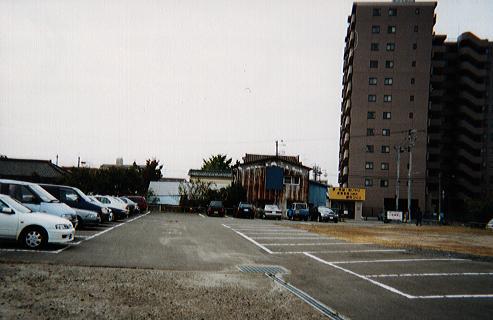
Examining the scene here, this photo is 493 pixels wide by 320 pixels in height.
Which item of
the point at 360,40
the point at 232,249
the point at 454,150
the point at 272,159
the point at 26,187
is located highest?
the point at 360,40

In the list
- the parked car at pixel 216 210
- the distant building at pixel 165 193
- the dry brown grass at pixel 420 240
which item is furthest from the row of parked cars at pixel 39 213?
the distant building at pixel 165 193

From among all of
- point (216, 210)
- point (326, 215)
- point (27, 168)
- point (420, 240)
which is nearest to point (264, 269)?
point (420, 240)

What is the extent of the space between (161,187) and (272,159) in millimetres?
17253

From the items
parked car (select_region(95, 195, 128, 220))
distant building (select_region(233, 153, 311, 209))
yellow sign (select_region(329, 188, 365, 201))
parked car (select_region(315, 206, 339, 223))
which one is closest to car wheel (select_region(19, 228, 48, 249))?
parked car (select_region(95, 195, 128, 220))

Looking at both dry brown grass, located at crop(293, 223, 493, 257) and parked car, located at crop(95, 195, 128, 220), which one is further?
parked car, located at crop(95, 195, 128, 220)

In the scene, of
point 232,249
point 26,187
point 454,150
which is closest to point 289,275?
point 232,249

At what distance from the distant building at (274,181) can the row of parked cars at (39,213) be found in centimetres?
3343

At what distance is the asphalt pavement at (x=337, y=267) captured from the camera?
7105 millimetres

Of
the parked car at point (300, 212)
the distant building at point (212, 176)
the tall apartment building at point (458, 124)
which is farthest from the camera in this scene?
the distant building at point (212, 176)

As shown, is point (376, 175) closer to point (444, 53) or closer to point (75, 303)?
point (444, 53)

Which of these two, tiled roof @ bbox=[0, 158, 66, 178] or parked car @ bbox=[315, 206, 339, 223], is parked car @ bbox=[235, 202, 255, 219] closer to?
parked car @ bbox=[315, 206, 339, 223]

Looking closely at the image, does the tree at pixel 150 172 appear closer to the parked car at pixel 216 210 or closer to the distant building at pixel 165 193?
the distant building at pixel 165 193

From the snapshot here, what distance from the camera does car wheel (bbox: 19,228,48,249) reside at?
1127 centimetres

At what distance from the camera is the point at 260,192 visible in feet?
173
